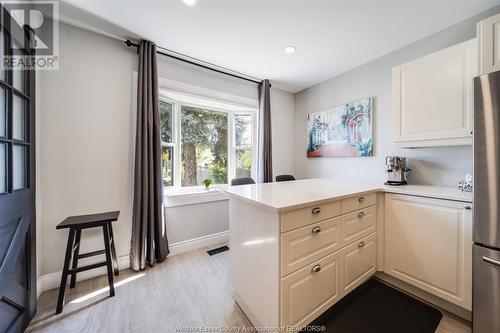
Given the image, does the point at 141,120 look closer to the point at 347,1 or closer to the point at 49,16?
the point at 49,16

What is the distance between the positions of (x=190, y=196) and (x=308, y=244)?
178cm

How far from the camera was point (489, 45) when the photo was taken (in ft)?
4.32

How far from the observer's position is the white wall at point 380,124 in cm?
185

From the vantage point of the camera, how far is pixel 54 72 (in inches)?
69.7

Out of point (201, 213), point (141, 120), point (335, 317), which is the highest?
point (141, 120)

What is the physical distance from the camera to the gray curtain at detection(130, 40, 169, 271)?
80.4 inches

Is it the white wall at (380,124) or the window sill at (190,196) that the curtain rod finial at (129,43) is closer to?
the window sill at (190,196)

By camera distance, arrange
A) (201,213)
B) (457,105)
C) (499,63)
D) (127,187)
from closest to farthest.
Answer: (499,63)
(457,105)
(127,187)
(201,213)

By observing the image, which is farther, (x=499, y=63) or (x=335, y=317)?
(x=335, y=317)

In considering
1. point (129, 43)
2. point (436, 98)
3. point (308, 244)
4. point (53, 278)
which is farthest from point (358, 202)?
point (53, 278)

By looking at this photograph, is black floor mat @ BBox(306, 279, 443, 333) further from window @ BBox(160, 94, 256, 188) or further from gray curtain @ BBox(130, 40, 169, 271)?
window @ BBox(160, 94, 256, 188)

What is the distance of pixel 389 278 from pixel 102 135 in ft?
10.6

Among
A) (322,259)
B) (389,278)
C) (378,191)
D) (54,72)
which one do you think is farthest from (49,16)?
(389,278)

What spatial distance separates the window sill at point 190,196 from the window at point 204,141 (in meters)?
0.13
